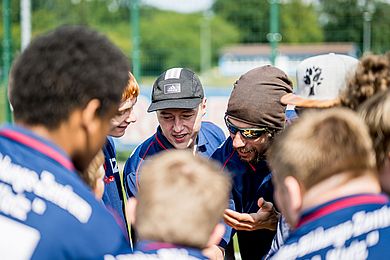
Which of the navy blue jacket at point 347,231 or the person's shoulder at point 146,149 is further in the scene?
the person's shoulder at point 146,149

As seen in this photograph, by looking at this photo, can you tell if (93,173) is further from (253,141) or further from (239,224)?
(253,141)

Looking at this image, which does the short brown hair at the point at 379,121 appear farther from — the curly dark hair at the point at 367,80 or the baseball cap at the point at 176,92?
the baseball cap at the point at 176,92

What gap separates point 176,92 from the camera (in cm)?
358

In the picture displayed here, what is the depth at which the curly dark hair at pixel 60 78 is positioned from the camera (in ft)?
5.85

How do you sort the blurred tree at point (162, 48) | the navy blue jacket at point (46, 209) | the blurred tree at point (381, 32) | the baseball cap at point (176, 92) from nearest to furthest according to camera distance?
the navy blue jacket at point (46, 209) < the baseball cap at point (176, 92) < the blurred tree at point (381, 32) < the blurred tree at point (162, 48)

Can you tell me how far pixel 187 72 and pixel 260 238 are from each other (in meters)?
1.04

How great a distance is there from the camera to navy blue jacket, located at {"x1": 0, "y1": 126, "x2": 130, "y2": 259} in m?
1.69

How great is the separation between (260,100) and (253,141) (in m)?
0.21

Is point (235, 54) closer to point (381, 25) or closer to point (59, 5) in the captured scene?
point (59, 5)

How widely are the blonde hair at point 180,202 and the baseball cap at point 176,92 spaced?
1.74 m

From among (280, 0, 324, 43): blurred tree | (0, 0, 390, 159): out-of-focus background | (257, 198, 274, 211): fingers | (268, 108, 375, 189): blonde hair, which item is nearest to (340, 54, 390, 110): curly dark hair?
(268, 108, 375, 189): blonde hair

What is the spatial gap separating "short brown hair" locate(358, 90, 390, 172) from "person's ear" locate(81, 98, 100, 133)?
33.0 inches

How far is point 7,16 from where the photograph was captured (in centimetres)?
1235

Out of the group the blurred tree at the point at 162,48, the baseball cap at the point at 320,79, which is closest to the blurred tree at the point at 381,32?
the blurred tree at the point at 162,48
